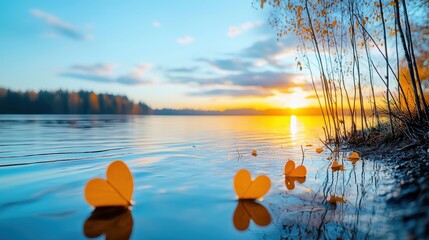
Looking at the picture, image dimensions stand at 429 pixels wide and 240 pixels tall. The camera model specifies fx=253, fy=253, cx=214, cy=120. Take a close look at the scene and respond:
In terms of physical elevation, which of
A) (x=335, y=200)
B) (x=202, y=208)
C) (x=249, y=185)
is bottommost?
(x=202, y=208)

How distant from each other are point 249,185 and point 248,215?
33 cm

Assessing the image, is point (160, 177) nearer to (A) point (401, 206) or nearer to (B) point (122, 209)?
(B) point (122, 209)

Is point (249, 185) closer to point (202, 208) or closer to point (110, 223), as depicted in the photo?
point (202, 208)

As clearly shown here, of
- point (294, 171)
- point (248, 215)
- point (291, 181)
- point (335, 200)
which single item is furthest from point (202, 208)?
point (294, 171)

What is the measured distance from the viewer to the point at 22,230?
2129 mm

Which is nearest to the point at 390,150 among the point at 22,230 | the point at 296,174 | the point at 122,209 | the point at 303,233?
the point at 296,174

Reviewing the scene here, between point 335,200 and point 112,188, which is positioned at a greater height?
point 112,188

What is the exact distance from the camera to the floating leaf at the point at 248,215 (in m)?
2.17

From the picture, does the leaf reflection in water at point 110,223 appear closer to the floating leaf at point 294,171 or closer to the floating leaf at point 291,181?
the floating leaf at point 291,181

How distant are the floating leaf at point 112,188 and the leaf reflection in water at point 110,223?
0.08 m

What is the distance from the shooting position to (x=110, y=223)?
2.13 meters

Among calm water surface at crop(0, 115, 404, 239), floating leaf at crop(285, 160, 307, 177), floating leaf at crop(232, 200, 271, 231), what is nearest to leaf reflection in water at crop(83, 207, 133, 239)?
calm water surface at crop(0, 115, 404, 239)

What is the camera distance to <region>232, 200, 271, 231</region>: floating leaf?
2.17m

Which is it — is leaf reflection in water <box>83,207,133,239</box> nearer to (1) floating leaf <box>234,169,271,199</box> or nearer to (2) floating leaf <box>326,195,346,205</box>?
(1) floating leaf <box>234,169,271,199</box>
